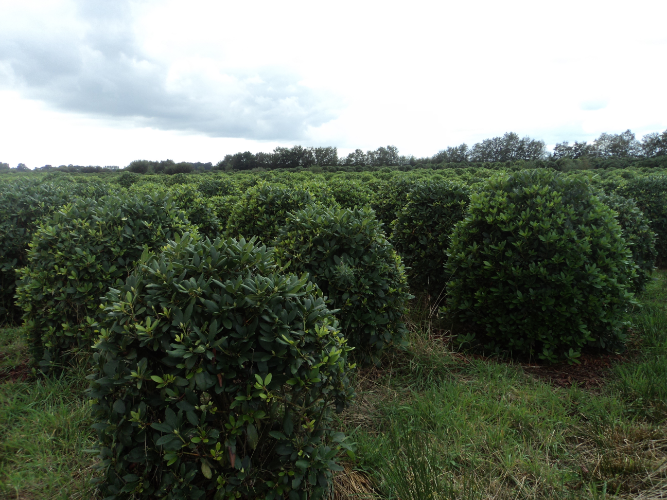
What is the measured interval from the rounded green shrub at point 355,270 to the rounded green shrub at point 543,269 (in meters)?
1.08

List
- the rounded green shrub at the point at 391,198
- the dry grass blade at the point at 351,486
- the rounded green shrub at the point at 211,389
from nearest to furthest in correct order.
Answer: the rounded green shrub at the point at 211,389 → the dry grass blade at the point at 351,486 → the rounded green shrub at the point at 391,198

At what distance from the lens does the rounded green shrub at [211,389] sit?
189cm

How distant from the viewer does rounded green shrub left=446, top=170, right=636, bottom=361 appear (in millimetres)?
3898

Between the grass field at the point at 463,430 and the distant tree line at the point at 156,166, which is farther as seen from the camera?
the distant tree line at the point at 156,166

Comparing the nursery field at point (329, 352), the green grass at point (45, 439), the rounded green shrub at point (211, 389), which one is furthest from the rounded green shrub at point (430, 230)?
the green grass at point (45, 439)

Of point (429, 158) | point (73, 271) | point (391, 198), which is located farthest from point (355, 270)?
point (429, 158)

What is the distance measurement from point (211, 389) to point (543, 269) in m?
3.28

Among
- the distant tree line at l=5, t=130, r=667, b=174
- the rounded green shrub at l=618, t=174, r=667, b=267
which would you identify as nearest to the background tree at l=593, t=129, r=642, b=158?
the distant tree line at l=5, t=130, r=667, b=174

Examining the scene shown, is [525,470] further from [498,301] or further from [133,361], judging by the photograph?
[133,361]

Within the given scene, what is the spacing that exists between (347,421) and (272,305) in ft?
4.52

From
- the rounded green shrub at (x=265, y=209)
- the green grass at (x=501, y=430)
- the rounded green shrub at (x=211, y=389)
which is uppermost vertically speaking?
the rounded green shrub at (x=265, y=209)

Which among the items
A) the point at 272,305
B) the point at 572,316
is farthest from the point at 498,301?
the point at 272,305

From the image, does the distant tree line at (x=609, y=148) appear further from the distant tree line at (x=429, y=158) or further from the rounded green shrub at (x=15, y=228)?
the rounded green shrub at (x=15, y=228)

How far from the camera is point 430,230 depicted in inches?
223
